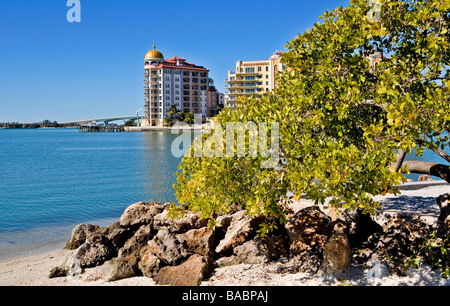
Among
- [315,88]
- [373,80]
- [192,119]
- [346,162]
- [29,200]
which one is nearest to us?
[346,162]

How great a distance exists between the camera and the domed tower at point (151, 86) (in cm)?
14850

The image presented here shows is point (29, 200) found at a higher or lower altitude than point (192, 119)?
lower

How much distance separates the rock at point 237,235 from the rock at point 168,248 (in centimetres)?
104

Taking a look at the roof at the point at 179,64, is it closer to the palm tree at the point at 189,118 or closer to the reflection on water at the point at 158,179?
the palm tree at the point at 189,118

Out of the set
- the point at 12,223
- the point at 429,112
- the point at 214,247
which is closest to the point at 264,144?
the point at 429,112

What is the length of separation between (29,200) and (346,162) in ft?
96.4

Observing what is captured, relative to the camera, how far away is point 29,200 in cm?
3042

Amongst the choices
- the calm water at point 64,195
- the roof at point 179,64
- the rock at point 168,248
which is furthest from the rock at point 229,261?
the roof at point 179,64

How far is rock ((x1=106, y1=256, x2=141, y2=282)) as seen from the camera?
10.7 meters

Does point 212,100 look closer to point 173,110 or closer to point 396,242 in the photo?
point 173,110

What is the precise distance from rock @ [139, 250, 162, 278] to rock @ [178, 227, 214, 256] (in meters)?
0.94

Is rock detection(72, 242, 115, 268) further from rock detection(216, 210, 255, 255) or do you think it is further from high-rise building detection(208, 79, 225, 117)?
high-rise building detection(208, 79, 225, 117)

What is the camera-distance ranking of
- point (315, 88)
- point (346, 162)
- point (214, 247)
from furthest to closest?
point (214, 247) < point (315, 88) < point (346, 162)
